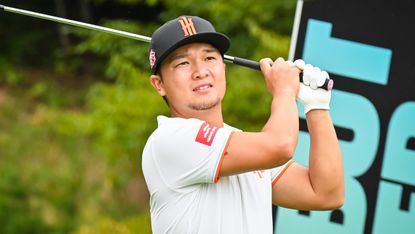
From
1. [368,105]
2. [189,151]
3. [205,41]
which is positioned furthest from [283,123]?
[368,105]

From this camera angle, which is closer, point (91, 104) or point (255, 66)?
point (255, 66)

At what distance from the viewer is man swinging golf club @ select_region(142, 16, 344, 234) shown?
120 inches

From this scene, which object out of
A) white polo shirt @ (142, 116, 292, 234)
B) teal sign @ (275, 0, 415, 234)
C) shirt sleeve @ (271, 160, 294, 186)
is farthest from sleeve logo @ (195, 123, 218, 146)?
teal sign @ (275, 0, 415, 234)

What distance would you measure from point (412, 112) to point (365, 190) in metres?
0.43

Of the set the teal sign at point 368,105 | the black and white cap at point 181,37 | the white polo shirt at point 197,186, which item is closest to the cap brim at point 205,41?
the black and white cap at point 181,37

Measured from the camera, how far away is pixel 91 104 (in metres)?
10.6

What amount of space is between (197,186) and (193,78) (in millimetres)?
360

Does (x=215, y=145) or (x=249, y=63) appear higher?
(x=249, y=63)

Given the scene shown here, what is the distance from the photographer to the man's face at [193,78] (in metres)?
3.20

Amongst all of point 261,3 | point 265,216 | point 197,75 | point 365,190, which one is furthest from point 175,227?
point 261,3

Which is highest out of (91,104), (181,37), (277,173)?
(181,37)

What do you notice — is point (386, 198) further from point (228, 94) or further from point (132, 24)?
point (132, 24)

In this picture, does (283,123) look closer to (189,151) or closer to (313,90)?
(313,90)

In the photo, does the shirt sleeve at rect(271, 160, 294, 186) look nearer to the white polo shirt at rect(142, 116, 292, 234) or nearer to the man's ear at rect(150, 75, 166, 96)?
the white polo shirt at rect(142, 116, 292, 234)
